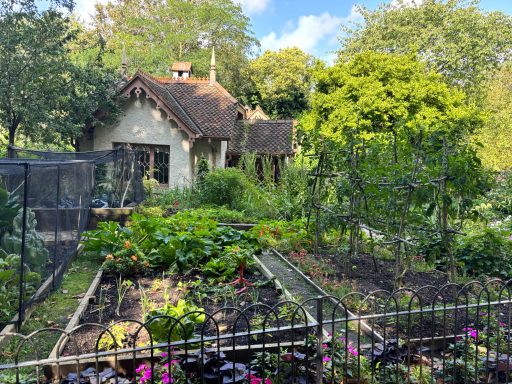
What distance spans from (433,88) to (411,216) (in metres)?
15.6

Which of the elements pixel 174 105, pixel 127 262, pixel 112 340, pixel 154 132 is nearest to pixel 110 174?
pixel 127 262

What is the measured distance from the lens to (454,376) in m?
3.39

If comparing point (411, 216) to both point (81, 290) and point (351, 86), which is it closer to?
point (81, 290)

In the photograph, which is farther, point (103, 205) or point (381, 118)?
point (381, 118)

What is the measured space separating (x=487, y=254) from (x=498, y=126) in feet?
56.9

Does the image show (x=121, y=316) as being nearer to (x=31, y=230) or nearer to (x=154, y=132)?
(x=31, y=230)

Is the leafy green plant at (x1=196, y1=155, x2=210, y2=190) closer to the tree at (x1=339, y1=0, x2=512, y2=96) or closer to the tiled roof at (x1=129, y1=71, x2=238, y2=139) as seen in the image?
the tiled roof at (x1=129, y1=71, x2=238, y2=139)

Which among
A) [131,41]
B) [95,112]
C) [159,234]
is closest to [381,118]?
[95,112]

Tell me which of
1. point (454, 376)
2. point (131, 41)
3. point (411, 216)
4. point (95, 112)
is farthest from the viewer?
point (131, 41)

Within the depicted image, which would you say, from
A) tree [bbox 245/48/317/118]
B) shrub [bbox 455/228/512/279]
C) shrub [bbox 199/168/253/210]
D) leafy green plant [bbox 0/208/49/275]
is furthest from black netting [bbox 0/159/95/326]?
tree [bbox 245/48/317/118]

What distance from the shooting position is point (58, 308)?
5285 mm

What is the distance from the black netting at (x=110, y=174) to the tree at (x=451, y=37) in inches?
782

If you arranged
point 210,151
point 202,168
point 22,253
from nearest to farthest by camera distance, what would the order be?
point 22,253 < point 202,168 < point 210,151

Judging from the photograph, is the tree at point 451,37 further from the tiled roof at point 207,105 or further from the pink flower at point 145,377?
the pink flower at point 145,377
